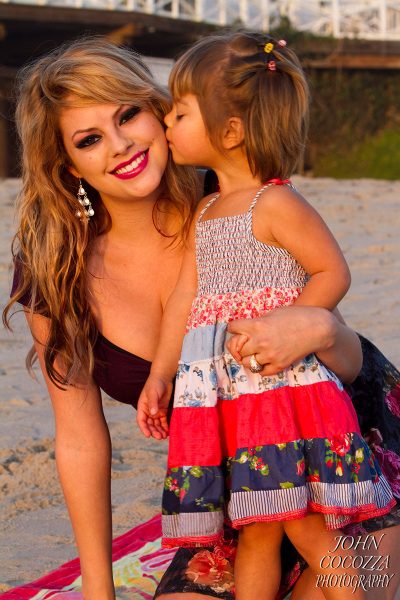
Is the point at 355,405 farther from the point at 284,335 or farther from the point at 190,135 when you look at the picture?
the point at 190,135

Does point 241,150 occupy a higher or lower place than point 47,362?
higher

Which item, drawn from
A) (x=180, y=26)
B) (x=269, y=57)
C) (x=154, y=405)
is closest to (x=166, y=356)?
(x=154, y=405)

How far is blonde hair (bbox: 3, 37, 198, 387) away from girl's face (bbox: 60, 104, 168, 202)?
0.10ft

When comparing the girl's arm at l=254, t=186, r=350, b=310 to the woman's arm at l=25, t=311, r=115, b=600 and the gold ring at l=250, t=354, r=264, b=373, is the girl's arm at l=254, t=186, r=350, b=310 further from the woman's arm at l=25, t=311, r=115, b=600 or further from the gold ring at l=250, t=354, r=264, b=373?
the woman's arm at l=25, t=311, r=115, b=600

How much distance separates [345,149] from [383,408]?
40.7ft

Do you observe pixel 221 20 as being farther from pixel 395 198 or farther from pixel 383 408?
pixel 383 408

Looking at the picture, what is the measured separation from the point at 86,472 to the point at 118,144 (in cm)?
84

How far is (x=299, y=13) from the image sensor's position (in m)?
15.4

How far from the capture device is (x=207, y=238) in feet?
7.70

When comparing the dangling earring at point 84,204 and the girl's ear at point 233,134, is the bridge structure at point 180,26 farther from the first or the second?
the girl's ear at point 233,134

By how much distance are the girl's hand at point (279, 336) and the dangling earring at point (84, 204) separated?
0.66 metres

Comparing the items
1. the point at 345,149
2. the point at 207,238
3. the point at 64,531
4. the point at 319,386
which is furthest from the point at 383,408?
the point at 345,149

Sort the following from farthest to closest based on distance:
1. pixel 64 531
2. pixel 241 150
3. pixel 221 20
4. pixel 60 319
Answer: pixel 221 20, pixel 64 531, pixel 60 319, pixel 241 150

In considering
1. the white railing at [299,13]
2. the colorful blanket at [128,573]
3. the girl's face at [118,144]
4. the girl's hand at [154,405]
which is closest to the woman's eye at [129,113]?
the girl's face at [118,144]
